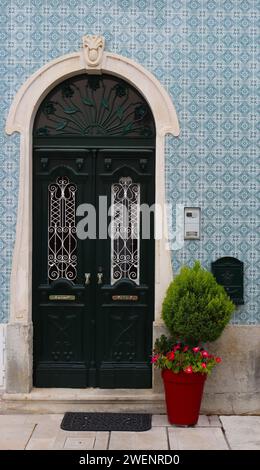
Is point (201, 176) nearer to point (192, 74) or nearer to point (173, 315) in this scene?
point (192, 74)

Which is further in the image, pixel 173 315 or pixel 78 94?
pixel 78 94

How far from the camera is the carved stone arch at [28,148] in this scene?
22.0ft

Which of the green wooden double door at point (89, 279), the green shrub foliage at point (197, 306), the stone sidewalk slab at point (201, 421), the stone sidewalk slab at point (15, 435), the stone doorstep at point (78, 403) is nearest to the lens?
the stone sidewalk slab at point (15, 435)

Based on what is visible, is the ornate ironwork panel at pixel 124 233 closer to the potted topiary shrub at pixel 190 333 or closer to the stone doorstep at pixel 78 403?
the potted topiary shrub at pixel 190 333

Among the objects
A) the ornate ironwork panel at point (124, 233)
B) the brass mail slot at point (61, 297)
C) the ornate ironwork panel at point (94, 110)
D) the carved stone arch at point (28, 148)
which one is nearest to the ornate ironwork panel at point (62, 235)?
the brass mail slot at point (61, 297)

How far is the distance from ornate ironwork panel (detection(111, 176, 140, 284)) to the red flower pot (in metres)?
1.21

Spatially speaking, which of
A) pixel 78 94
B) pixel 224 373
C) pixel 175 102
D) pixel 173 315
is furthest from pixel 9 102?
pixel 224 373

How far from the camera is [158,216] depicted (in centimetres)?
677

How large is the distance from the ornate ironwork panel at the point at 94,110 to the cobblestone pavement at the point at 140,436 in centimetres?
296

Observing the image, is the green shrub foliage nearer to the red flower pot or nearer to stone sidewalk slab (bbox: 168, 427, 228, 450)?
the red flower pot

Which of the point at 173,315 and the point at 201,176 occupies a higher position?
the point at 201,176

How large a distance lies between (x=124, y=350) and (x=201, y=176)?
2.01 metres

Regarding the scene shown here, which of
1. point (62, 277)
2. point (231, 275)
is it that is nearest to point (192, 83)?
point (231, 275)

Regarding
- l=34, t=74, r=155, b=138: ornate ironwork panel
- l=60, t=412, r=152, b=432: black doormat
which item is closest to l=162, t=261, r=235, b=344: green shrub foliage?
l=60, t=412, r=152, b=432: black doormat
